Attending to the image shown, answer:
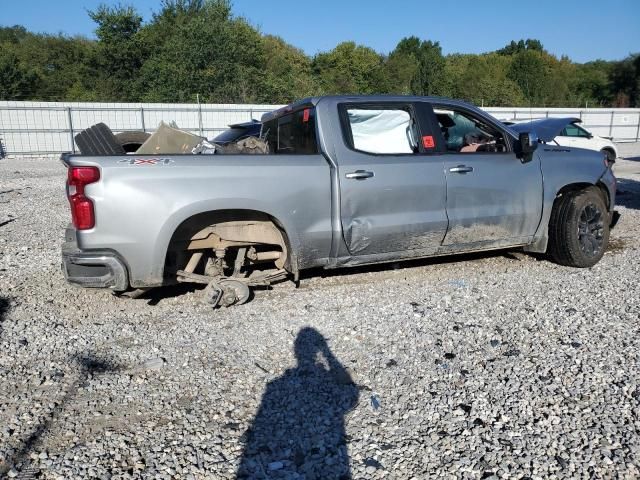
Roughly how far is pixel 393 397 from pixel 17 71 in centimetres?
4219

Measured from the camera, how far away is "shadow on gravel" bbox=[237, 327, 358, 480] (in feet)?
8.40

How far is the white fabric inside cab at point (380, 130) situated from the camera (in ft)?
15.8

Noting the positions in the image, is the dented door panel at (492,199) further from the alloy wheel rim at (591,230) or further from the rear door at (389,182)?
the alloy wheel rim at (591,230)

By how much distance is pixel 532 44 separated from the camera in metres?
78.8

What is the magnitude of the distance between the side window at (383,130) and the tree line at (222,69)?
27.4m

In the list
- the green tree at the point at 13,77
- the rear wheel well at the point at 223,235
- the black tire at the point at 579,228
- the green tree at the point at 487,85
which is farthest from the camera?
the green tree at the point at 487,85

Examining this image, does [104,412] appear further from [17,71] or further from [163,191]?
[17,71]

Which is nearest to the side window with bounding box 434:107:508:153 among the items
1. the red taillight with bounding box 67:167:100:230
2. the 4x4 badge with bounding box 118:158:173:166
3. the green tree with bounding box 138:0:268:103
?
the 4x4 badge with bounding box 118:158:173:166

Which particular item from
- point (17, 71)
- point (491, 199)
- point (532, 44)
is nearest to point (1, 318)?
point (491, 199)

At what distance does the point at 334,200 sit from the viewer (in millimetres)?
4492

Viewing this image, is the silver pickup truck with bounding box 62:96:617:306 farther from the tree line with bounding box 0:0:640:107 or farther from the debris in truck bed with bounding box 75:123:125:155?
the tree line with bounding box 0:0:640:107

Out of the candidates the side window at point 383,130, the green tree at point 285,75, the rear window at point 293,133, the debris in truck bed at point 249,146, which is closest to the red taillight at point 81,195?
the debris in truck bed at point 249,146

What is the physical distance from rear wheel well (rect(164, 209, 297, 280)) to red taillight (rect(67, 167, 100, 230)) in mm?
660

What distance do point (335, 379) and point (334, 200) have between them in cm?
165
